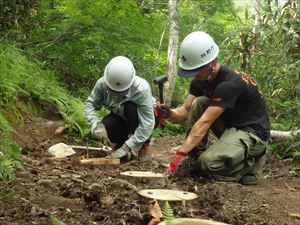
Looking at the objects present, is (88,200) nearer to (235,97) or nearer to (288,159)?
(235,97)

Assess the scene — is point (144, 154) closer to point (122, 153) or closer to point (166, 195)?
point (122, 153)

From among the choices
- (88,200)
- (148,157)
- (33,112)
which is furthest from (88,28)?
(88,200)

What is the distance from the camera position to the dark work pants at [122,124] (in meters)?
5.14

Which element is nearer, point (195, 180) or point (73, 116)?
point (195, 180)

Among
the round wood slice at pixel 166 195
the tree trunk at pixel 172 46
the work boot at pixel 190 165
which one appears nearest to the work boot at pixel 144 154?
the work boot at pixel 190 165

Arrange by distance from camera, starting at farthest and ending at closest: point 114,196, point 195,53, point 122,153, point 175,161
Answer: point 122,153 < point 195,53 < point 175,161 < point 114,196

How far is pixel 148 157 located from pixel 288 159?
1.71m

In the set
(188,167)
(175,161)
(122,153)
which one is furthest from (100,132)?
(175,161)

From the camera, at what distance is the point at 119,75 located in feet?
15.9

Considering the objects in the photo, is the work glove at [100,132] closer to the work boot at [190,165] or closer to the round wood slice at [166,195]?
the work boot at [190,165]

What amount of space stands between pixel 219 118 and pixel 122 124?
133 centimetres

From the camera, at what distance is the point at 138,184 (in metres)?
3.83

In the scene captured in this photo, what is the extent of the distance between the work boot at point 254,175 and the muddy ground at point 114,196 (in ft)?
0.34

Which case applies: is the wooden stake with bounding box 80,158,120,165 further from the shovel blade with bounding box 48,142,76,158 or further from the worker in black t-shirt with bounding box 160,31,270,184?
the worker in black t-shirt with bounding box 160,31,270,184
